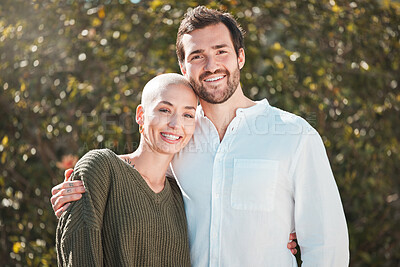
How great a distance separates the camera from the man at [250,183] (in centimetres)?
183

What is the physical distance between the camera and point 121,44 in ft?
10.1

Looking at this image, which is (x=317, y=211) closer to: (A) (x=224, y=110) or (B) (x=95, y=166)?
(A) (x=224, y=110)

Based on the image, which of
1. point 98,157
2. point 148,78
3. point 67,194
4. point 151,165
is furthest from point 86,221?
point 148,78

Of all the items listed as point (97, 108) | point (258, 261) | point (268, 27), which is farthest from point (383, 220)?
point (97, 108)

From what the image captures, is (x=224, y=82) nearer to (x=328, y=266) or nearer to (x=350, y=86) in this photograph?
(x=328, y=266)

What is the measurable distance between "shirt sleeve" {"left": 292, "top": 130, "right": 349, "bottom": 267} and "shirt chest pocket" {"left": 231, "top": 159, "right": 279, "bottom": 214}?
0.32 feet

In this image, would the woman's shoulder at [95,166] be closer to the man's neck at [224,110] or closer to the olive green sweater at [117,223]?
the olive green sweater at [117,223]

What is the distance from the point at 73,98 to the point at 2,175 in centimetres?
86

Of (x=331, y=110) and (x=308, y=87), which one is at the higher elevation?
(x=308, y=87)

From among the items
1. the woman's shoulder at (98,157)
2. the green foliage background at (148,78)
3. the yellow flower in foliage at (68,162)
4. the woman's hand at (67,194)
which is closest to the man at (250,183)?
the woman's shoulder at (98,157)

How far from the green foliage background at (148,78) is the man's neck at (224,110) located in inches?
34.6

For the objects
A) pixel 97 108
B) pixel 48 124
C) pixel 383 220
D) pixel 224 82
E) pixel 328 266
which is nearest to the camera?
pixel 328 266

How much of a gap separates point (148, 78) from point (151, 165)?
116cm

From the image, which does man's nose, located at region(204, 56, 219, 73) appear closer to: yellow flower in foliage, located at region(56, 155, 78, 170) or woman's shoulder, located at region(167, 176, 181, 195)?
woman's shoulder, located at region(167, 176, 181, 195)
